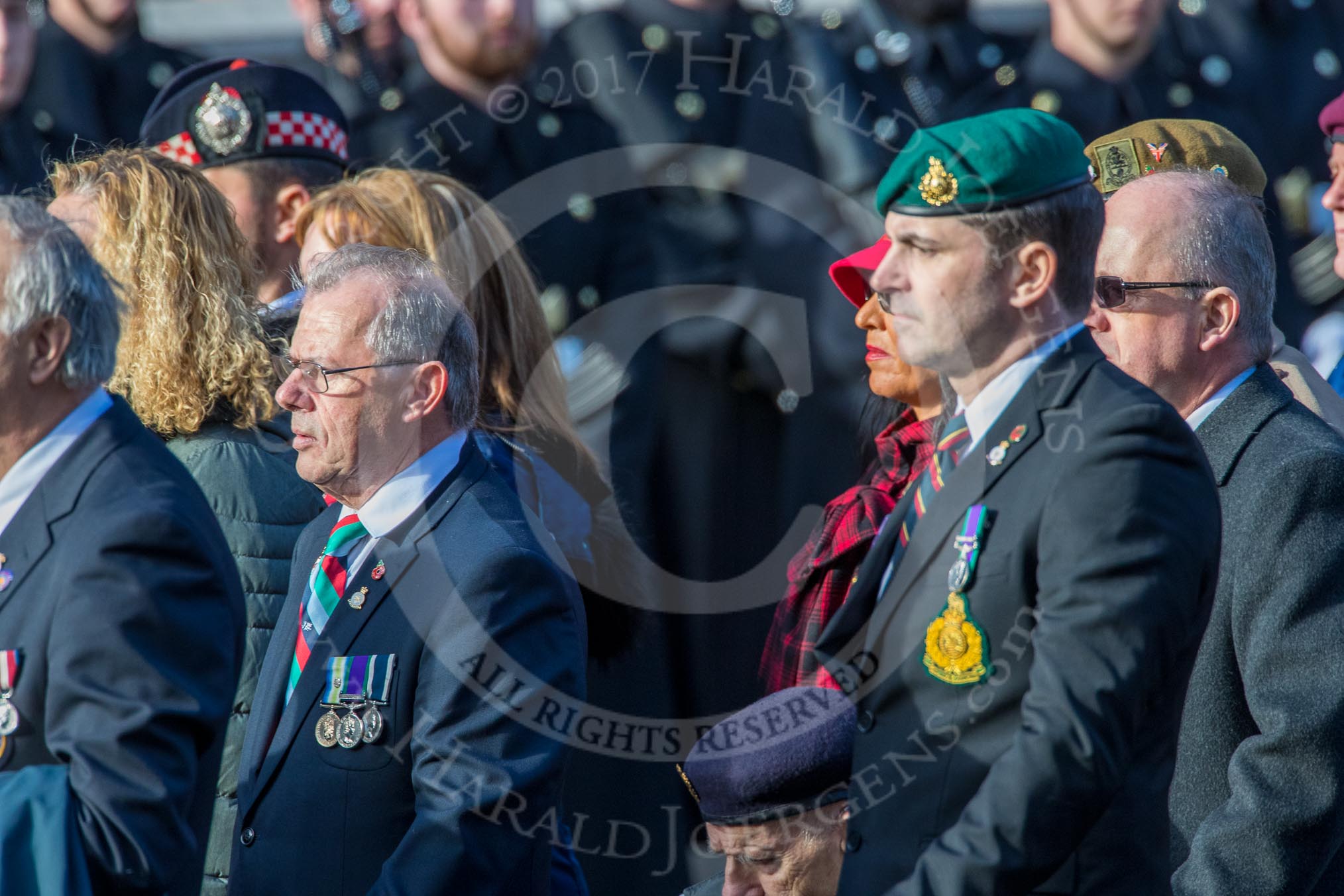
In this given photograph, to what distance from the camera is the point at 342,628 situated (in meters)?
2.81

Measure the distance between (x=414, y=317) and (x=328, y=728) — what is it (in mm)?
717

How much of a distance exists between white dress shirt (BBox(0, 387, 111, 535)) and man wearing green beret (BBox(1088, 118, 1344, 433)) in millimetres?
2007

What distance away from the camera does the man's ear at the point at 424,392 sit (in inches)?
116

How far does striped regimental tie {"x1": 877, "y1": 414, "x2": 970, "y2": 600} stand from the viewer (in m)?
2.41

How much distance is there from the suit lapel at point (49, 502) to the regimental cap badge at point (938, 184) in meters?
1.15

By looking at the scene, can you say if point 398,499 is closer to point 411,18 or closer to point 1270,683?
point 1270,683

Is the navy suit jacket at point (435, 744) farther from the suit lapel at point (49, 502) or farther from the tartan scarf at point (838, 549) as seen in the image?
the tartan scarf at point (838, 549)

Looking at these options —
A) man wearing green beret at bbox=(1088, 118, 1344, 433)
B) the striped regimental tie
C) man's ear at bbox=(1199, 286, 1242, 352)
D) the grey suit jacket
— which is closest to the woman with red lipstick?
man wearing green beret at bbox=(1088, 118, 1344, 433)

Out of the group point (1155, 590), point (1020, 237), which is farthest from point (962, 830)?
point (1020, 237)

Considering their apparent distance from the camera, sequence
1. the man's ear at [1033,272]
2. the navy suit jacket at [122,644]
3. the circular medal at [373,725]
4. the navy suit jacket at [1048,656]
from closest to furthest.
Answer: the navy suit jacket at [1048,656] < the navy suit jacket at [122,644] < the man's ear at [1033,272] < the circular medal at [373,725]

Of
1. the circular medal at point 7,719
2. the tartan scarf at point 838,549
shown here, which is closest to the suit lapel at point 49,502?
the circular medal at point 7,719

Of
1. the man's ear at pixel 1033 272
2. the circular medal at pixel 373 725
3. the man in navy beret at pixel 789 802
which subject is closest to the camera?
the man's ear at pixel 1033 272

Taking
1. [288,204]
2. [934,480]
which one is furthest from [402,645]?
[288,204]

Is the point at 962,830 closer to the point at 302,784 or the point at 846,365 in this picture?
the point at 302,784
